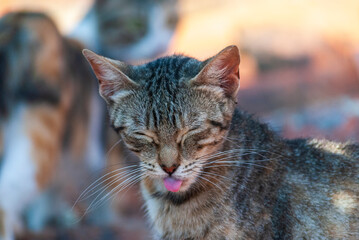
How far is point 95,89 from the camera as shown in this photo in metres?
6.77

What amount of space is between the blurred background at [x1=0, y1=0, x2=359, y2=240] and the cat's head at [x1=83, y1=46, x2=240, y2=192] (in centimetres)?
47

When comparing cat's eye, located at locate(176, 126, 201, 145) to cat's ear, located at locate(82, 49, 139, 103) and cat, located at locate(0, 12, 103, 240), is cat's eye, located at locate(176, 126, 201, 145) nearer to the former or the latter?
cat's ear, located at locate(82, 49, 139, 103)

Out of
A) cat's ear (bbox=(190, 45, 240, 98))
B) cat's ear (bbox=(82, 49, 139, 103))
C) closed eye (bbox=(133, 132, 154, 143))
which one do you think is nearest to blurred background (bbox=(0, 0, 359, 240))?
closed eye (bbox=(133, 132, 154, 143))

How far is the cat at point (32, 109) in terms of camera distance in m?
4.87

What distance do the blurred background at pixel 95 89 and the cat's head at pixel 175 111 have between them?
1.55 ft

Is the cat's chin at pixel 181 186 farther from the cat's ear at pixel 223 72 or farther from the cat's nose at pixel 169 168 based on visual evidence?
the cat's ear at pixel 223 72

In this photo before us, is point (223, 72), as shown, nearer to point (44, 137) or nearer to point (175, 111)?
point (175, 111)

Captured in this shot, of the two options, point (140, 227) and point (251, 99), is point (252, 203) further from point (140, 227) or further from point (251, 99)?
point (251, 99)

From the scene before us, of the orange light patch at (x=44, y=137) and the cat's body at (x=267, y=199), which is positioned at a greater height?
the orange light patch at (x=44, y=137)

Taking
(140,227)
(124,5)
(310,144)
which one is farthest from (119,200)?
(310,144)

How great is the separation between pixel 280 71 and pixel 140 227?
7.34 metres

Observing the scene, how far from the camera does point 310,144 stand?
3623 mm

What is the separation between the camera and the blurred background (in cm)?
513

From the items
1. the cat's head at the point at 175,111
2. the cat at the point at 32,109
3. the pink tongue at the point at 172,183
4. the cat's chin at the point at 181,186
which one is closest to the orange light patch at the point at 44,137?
the cat at the point at 32,109
